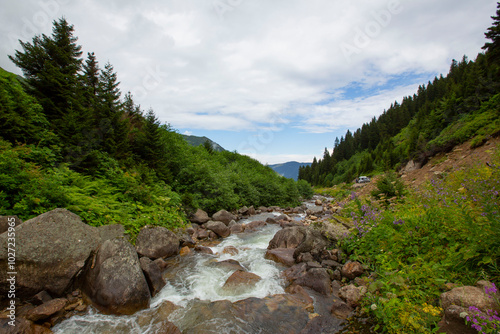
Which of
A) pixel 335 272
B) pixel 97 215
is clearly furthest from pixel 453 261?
pixel 97 215

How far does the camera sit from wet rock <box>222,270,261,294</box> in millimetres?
6930

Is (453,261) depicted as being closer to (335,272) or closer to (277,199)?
(335,272)

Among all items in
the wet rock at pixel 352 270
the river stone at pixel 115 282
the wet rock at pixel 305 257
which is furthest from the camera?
the wet rock at pixel 305 257

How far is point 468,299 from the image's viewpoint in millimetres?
3340

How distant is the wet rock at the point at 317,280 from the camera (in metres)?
6.27

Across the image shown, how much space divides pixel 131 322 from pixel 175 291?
5.50 feet

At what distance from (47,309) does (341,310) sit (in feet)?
24.2

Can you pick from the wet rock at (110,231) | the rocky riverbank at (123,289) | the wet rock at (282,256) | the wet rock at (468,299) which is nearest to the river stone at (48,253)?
the rocky riverbank at (123,289)

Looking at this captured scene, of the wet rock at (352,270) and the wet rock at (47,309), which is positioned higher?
the wet rock at (352,270)

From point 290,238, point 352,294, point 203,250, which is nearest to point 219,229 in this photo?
Answer: point 203,250

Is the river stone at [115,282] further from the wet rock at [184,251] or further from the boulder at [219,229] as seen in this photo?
the boulder at [219,229]

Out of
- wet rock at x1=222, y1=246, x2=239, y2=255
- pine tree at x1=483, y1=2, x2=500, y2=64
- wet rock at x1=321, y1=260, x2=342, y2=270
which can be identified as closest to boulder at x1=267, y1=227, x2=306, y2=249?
wet rock at x1=222, y1=246, x2=239, y2=255

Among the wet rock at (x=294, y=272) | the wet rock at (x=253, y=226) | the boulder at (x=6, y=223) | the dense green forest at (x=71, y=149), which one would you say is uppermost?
the dense green forest at (x=71, y=149)

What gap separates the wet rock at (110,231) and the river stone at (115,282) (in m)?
0.99
